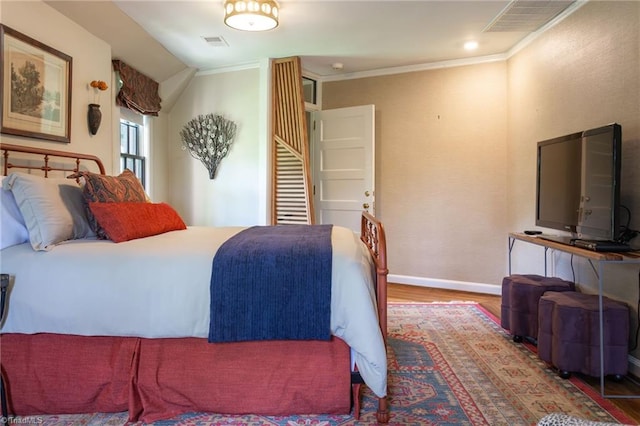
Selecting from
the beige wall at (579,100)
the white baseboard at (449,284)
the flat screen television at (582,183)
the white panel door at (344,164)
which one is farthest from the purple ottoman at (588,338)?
the white panel door at (344,164)

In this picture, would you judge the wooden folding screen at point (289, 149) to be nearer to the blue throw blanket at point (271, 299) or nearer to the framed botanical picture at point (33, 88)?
the framed botanical picture at point (33, 88)

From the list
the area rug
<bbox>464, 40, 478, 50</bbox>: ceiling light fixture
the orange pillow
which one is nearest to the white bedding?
the orange pillow

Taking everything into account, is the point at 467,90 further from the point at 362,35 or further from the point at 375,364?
the point at 375,364

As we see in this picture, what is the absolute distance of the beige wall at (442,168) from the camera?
4.32 meters

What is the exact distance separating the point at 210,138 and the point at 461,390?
3750 mm

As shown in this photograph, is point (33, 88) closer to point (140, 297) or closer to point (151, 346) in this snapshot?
point (140, 297)

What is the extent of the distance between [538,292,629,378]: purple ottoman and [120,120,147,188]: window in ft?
13.5

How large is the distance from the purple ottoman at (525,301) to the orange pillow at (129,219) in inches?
96.3

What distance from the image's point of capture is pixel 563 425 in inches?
33.1

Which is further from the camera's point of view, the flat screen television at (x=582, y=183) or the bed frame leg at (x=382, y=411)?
the flat screen television at (x=582, y=183)

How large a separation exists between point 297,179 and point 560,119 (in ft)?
8.48

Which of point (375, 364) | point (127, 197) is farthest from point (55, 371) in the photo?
point (375, 364)

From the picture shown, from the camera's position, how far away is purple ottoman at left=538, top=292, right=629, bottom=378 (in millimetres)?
2195

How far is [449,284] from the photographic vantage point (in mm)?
4543
